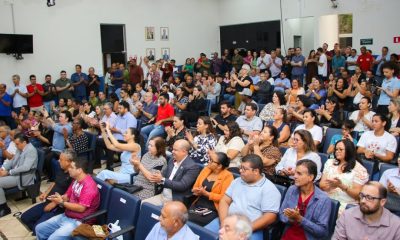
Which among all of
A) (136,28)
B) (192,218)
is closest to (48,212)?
(192,218)

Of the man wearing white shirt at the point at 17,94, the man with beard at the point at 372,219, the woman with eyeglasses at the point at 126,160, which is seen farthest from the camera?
the man wearing white shirt at the point at 17,94

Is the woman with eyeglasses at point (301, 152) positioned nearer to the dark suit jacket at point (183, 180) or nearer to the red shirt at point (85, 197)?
the dark suit jacket at point (183, 180)

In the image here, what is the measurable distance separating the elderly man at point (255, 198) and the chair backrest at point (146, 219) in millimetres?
517

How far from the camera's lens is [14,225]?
4645 millimetres

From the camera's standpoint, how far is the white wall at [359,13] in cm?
1104

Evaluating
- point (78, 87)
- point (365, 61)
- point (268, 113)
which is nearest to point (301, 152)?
point (268, 113)

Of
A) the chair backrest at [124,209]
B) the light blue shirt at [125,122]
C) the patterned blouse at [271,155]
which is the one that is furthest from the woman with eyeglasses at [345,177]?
the light blue shirt at [125,122]

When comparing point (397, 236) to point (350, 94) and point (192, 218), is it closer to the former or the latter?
point (192, 218)

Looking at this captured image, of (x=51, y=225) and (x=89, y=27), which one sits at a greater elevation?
(x=89, y=27)

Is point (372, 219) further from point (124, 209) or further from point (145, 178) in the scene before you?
point (145, 178)

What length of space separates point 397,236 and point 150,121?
18.3 ft

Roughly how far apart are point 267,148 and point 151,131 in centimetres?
333

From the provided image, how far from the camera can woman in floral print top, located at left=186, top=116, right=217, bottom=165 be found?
489 centimetres

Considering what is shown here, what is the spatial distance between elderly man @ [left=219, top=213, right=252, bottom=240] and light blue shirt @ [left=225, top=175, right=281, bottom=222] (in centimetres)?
66
